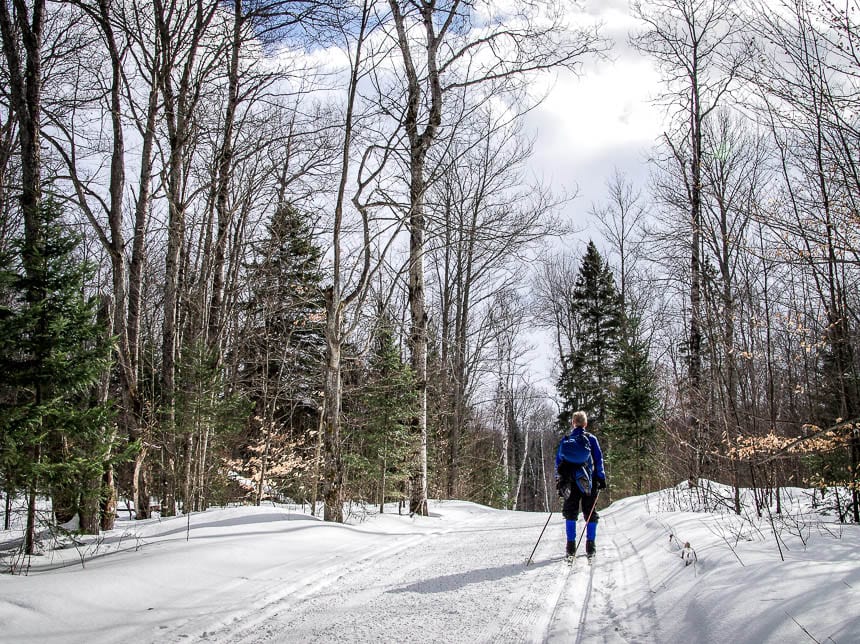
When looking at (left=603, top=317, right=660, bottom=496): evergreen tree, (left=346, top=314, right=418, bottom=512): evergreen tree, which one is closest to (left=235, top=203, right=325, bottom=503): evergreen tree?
(left=346, top=314, right=418, bottom=512): evergreen tree

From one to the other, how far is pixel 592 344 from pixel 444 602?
26.8 meters

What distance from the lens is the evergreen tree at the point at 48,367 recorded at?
20.5 ft

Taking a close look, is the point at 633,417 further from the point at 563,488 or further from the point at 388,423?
the point at 563,488

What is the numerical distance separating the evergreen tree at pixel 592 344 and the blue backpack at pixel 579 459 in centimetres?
2214

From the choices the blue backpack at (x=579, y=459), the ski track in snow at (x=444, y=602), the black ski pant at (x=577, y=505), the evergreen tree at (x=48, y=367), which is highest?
the evergreen tree at (x=48, y=367)

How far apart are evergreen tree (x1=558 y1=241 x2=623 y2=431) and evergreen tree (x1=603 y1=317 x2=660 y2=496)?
492cm

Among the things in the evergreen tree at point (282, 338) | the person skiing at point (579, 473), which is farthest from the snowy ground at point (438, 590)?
the evergreen tree at point (282, 338)

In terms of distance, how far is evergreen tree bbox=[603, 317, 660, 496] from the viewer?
22453 mm

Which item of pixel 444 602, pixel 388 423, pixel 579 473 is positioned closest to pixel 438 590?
pixel 444 602

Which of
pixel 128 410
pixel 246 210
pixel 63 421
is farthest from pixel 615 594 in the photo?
pixel 246 210

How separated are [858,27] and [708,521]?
613 cm

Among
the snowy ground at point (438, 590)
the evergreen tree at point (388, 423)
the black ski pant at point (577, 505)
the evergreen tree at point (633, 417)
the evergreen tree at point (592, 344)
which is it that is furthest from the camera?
the evergreen tree at point (592, 344)

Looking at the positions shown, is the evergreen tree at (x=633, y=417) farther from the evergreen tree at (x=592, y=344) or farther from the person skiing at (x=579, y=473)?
the person skiing at (x=579, y=473)

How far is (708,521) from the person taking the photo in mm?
7801
